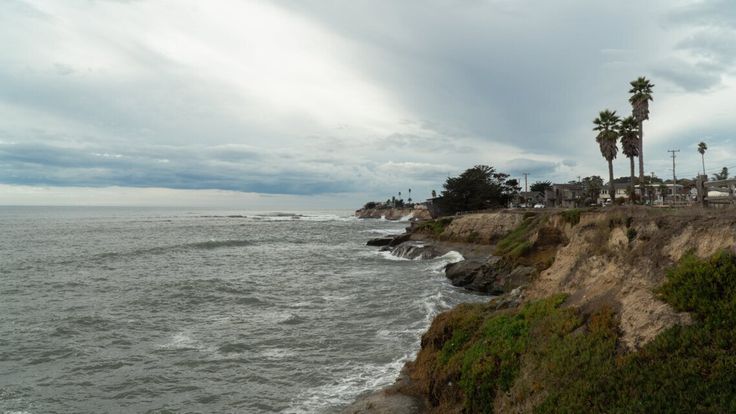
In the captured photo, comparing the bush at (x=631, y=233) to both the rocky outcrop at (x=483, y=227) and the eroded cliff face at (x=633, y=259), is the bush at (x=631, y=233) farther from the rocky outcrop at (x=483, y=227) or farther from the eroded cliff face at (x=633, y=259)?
the rocky outcrop at (x=483, y=227)

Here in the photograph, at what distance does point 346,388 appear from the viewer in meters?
14.4

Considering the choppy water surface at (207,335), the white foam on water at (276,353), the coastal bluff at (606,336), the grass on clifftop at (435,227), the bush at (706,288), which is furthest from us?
the grass on clifftop at (435,227)

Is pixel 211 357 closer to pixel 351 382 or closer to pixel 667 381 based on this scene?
pixel 351 382

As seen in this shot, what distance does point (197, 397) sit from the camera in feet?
46.7

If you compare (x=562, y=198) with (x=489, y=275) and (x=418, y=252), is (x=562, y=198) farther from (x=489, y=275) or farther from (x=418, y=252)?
(x=489, y=275)

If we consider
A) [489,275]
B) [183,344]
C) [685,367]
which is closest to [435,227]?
[489,275]

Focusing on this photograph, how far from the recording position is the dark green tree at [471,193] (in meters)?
90.4

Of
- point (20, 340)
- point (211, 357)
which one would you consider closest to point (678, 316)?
point (211, 357)

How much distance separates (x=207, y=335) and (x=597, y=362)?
18127mm

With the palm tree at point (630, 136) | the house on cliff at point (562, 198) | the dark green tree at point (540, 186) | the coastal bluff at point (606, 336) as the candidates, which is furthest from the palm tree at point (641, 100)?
the dark green tree at point (540, 186)

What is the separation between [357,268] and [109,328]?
25207mm

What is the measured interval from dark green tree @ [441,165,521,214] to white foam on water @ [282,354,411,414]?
3040 inches

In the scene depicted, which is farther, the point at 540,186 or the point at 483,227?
the point at 540,186

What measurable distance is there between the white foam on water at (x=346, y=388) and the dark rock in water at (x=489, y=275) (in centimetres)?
1536
